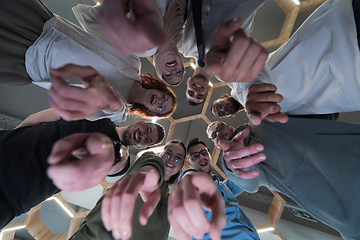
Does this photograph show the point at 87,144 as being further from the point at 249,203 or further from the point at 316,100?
the point at 249,203

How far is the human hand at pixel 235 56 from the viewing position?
452 millimetres

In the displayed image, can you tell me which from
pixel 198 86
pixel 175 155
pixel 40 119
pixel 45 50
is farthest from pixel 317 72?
pixel 40 119

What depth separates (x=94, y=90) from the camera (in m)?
0.39

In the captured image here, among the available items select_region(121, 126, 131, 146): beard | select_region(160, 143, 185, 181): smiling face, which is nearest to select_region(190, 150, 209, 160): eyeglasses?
select_region(160, 143, 185, 181): smiling face

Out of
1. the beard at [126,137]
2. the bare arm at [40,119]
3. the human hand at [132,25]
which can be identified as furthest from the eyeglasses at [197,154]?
the human hand at [132,25]

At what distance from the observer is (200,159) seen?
66.1 inches

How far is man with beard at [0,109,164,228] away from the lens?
353 millimetres

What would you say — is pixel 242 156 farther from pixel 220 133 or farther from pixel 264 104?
pixel 220 133

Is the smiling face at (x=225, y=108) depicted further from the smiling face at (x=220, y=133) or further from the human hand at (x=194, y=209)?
the human hand at (x=194, y=209)

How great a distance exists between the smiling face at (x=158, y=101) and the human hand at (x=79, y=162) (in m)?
0.91

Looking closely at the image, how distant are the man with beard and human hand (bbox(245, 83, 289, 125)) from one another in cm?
53

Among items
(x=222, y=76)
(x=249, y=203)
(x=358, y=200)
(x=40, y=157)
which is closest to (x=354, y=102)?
(x=358, y=200)

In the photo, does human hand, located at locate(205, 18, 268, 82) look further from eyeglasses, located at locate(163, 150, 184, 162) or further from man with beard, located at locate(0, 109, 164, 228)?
eyeglasses, located at locate(163, 150, 184, 162)

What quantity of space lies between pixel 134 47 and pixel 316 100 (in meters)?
0.98
